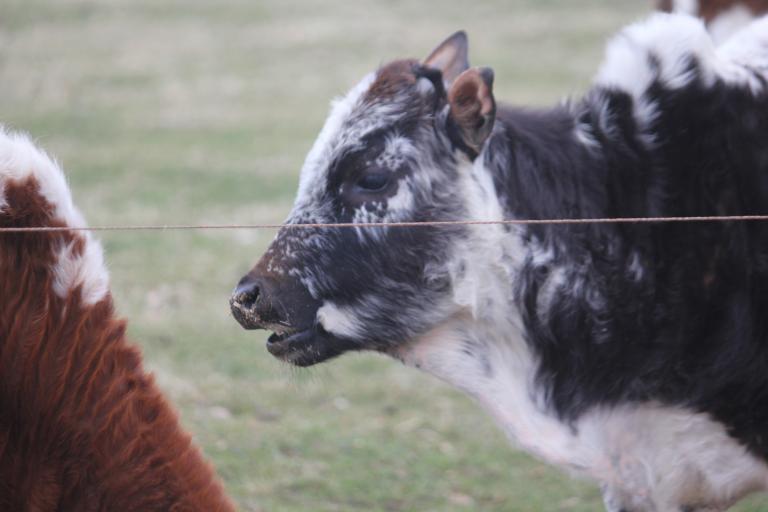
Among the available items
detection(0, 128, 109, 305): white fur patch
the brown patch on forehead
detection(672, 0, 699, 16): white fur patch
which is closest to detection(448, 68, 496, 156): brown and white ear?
the brown patch on forehead

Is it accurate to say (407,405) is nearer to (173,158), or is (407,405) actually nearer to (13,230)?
(13,230)

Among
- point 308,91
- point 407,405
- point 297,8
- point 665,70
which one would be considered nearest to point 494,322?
point 665,70

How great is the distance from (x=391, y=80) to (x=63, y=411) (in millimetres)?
1524

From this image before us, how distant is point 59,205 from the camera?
276 cm

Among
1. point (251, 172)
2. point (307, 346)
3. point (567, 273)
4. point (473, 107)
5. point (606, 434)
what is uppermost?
point (251, 172)

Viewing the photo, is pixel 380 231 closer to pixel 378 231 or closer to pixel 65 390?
pixel 378 231

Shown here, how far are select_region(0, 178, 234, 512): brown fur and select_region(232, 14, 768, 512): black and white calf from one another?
645 millimetres

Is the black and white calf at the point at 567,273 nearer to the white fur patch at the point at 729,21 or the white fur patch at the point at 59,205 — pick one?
the white fur patch at the point at 59,205

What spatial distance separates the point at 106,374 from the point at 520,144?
1.58 meters

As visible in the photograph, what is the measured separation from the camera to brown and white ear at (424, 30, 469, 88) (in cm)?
371

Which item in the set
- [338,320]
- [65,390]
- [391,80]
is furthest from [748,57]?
[65,390]

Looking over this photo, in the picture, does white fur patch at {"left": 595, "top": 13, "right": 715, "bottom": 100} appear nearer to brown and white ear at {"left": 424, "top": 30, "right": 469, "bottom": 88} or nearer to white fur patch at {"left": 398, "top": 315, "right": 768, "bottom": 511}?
brown and white ear at {"left": 424, "top": 30, "right": 469, "bottom": 88}

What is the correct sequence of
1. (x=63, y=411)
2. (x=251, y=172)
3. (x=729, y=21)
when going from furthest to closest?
(x=251, y=172)
(x=729, y=21)
(x=63, y=411)

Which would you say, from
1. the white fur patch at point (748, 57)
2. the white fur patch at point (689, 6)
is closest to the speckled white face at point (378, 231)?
the white fur patch at point (748, 57)
